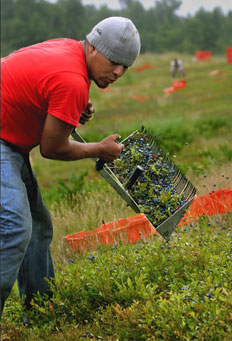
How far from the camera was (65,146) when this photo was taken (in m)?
3.14

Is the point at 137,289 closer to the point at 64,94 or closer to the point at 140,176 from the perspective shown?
the point at 140,176

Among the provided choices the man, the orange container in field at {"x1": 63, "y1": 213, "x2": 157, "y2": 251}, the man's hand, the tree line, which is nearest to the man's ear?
the man

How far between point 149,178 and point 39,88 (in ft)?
4.52

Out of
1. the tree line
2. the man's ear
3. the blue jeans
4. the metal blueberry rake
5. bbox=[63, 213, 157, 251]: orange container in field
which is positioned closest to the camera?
the blue jeans

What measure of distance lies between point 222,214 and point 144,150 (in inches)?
51.9

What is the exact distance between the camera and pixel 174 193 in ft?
13.3

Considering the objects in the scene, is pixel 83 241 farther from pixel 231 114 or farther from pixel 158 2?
pixel 158 2

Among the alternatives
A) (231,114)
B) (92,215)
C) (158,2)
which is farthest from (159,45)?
(92,215)

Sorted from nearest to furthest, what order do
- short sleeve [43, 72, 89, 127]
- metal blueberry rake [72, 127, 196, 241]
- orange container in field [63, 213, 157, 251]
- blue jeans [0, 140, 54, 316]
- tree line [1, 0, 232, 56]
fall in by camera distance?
short sleeve [43, 72, 89, 127] < blue jeans [0, 140, 54, 316] < metal blueberry rake [72, 127, 196, 241] < orange container in field [63, 213, 157, 251] < tree line [1, 0, 232, 56]

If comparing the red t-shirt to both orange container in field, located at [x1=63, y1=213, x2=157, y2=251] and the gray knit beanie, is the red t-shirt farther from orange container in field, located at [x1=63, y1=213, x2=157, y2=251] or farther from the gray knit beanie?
orange container in field, located at [x1=63, y1=213, x2=157, y2=251]

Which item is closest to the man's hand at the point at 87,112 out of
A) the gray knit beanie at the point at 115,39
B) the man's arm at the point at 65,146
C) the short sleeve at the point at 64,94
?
the man's arm at the point at 65,146

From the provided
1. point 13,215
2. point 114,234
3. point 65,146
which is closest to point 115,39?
point 65,146

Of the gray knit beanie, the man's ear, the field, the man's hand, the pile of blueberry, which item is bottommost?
the field

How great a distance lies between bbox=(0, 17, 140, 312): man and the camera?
295 centimetres
